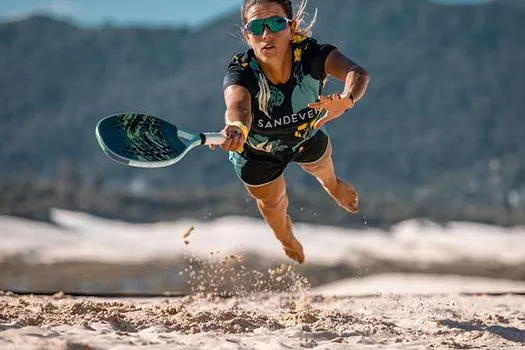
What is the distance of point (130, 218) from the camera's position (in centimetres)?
2170

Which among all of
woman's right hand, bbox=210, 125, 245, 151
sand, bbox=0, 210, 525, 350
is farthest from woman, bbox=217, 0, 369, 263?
sand, bbox=0, 210, 525, 350

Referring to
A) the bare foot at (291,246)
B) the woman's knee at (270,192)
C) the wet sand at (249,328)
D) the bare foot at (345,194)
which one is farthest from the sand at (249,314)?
the bare foot at (345,194)

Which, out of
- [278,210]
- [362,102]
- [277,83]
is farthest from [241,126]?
[362,102]

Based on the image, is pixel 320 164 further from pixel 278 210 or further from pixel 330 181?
pixel 278 210

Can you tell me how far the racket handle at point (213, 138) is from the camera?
3059 mm

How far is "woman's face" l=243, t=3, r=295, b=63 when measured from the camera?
3.73 metres

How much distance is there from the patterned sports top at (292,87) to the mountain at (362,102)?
54.0 m

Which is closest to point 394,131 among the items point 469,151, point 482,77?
Answer: point 469,151

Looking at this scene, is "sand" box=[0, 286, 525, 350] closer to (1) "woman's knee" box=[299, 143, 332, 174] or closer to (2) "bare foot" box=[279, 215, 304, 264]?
(2) "bare foot" box=[279, 215, 304, 264]

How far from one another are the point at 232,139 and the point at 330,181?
178 centimetres

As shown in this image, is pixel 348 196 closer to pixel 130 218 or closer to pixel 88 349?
pixel 88 349

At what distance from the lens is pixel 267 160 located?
4.30m

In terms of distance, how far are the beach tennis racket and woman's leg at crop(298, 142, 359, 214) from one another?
4.89 feet

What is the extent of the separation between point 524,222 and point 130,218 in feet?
41.9
